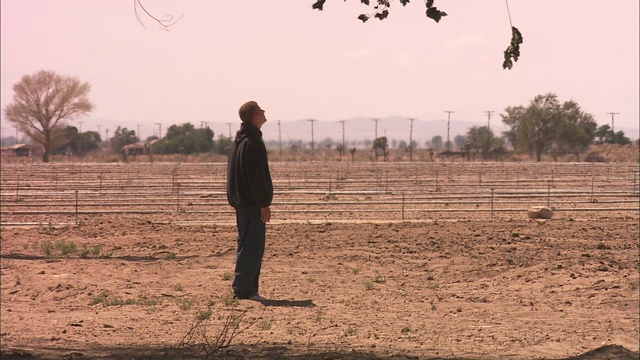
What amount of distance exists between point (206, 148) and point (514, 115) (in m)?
40.0

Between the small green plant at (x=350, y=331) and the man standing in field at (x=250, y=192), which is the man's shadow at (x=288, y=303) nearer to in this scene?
the man standing in field at (x=250, y=192)

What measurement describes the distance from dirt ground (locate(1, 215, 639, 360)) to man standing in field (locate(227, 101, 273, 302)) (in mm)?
296

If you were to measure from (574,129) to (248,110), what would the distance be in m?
72.9

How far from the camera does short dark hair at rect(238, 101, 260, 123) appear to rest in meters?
7.85

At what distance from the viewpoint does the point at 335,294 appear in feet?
27.3

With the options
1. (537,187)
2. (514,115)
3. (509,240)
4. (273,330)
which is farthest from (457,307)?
(514,115)

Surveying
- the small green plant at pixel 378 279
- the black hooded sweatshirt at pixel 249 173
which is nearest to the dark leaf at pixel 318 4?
the black hooded sweatshirt at pixel 249 173

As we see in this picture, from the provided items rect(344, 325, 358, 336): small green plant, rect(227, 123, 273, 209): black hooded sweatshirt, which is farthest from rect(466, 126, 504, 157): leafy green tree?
rect(344, 325, 358, 336): small green plant

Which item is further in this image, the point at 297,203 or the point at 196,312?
the point at 297,203

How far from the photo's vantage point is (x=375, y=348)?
5.78 m

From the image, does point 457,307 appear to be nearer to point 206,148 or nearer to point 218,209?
point 218,209


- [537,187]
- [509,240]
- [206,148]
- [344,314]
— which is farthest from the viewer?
[206,148]

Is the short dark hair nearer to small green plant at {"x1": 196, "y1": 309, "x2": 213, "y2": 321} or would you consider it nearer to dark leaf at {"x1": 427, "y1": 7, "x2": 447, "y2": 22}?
small green plant at {"x1": 196, "y1": 309, "x2": 213, "y2": 321}

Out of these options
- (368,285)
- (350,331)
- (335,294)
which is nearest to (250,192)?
(335,294)
